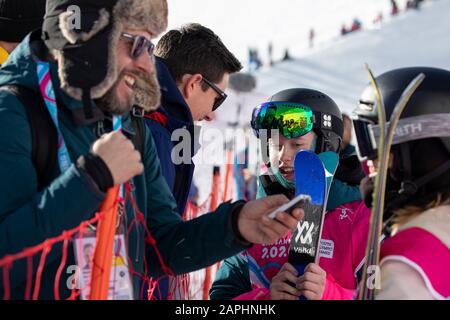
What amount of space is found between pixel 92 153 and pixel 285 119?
5.68ft

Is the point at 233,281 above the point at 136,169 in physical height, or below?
below

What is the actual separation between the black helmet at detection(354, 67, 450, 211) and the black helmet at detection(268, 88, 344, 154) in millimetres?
1292

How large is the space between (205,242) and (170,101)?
3.93 feet

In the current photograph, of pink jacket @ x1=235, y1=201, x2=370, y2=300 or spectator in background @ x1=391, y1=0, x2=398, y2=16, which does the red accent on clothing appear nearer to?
pink jacket @ x1=235, y1=201, x2=370, y2=300

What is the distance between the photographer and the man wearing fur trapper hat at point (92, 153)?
2100 millimetres

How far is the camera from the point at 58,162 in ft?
7.55

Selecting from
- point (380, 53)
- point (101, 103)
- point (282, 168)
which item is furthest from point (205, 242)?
point (380, 53)

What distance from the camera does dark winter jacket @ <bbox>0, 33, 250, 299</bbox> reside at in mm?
2094

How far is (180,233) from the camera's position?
8.83 feet

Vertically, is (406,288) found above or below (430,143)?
below

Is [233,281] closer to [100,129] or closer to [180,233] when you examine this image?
[180,233]

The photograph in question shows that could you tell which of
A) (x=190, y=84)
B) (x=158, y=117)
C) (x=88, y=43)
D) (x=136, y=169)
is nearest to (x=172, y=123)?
(x=158, y=117)
